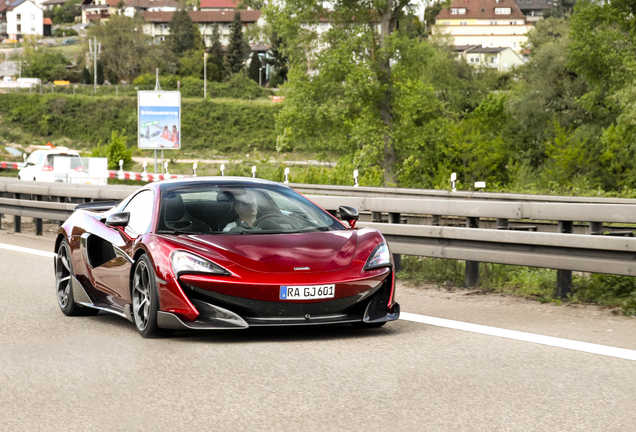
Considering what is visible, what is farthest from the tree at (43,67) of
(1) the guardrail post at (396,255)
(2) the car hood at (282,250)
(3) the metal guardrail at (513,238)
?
(2) the car hood at (282,250)

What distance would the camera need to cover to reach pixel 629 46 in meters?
37.3

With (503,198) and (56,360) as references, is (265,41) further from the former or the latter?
(56,360)

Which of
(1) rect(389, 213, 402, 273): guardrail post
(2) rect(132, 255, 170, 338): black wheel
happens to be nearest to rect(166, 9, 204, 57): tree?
(1) rect(389, 213, 402, 273): guardrail post

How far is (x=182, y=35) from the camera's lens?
170500 mm

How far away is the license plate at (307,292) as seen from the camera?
21.9ft

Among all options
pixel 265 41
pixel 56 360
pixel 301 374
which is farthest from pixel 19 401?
pixel 265 41

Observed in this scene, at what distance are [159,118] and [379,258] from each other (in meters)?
35.8

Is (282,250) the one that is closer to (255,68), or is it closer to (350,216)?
(350,216)

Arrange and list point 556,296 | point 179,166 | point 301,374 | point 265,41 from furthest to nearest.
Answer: point 265,41 < point 179,166 < point 556,296 < point 301,374

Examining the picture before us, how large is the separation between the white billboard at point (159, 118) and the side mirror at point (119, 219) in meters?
33.9

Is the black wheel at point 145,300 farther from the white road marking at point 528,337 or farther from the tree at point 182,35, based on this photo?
the tree at point 182,35

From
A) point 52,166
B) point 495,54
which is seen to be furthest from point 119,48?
point 52,166

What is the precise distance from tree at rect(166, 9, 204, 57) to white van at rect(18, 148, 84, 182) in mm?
135150

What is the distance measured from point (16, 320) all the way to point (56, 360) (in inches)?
80.7
